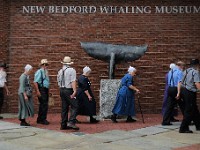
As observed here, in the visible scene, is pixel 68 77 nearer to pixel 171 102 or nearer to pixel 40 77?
pixel 40 77

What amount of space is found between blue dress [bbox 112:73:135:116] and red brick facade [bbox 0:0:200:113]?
6.76 feet

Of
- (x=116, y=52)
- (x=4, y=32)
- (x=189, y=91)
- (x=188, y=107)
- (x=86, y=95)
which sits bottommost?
(x=188, y=107)

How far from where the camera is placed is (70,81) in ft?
28.2

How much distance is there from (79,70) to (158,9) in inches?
133

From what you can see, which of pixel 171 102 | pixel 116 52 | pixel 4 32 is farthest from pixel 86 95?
pixel 4 32

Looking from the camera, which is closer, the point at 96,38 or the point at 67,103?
the point at 67,103

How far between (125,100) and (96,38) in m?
3.05

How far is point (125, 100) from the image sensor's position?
10180 mm

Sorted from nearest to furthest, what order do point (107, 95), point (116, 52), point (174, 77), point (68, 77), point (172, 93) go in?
point (68, 77) < point (172, 93) < point (174, 77) < point (107, 95) < point (116, 52)

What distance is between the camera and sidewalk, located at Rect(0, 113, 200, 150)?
702cm

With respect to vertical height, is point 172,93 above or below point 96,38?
below

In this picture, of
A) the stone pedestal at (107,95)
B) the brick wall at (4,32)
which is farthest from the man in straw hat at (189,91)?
the brick wall at (4,32)

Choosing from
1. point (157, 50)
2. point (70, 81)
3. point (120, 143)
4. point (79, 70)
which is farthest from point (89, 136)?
point (157, 50)

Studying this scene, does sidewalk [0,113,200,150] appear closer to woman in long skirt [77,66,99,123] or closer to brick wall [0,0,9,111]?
woman in long skirt [77,66,99,123]
